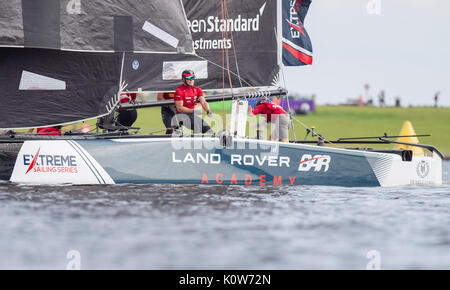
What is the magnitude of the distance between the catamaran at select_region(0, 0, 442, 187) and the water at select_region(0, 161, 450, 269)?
50cm

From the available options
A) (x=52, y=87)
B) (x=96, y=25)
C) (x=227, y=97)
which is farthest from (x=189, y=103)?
(x=52, y=87)

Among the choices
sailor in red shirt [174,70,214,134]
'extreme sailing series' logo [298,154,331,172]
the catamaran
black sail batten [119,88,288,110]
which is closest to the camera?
the catamaran

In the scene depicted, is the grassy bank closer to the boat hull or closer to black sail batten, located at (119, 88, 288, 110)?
black sail batten, located at (119, 88, 288, 110)

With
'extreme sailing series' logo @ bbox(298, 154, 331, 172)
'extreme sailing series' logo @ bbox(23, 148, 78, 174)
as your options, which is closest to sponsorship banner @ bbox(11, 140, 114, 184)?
'extreme sailing series' logo @ bbox(23, 148, 78, 174)

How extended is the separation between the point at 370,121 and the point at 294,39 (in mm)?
29191

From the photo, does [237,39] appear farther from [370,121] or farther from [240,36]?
[370,121]

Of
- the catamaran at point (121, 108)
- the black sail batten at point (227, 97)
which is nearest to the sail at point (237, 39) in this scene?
the black sail batten at point (227, 97)

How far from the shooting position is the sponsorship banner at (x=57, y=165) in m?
13.9

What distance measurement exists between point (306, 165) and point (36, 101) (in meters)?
5.57

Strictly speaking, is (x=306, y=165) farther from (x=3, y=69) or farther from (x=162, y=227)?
(x=3, y=69)

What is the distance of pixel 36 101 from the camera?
14.8 metres

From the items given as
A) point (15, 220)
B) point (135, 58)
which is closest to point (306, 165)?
point (135, 58)

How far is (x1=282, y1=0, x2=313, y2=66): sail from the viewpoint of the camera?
19625 mm
